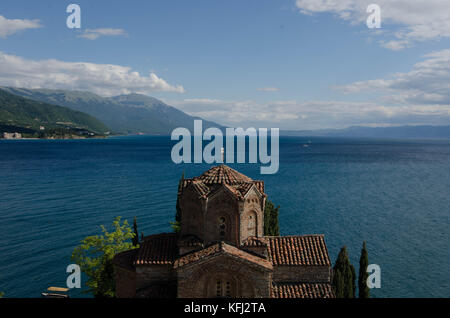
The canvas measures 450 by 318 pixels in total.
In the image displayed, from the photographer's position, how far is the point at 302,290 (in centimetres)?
2084

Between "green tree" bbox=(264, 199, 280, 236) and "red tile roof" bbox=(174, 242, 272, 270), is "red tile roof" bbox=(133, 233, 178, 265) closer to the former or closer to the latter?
"red tile roof" bbox=(174, 242, 272, 270)

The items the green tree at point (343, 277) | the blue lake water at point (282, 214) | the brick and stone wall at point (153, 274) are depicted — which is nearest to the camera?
the brick and stone wall at point (153, 274)

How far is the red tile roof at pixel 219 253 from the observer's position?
1928 centimetres

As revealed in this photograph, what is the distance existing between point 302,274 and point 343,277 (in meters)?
6.21

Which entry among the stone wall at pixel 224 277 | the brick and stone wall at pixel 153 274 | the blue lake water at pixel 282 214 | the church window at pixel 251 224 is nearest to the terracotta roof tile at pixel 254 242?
the church window at pixel 251 224

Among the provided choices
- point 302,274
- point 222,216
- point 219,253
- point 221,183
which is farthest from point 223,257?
point 302,274

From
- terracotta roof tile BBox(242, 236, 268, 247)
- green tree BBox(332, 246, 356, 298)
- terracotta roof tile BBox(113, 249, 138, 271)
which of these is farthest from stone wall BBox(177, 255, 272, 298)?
green tree BBox(332, 246, 356, 298)

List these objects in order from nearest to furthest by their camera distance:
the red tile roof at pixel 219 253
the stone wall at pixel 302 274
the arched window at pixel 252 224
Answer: the red tile roof at pixel 219 253
the stone wall at pixel 302 274
the arched window at pixel 252 224

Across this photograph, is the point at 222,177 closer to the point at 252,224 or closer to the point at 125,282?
the point at 252,224

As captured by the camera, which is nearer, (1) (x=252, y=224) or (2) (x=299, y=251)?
(2) (x=299, y=251)

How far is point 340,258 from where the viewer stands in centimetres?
2564

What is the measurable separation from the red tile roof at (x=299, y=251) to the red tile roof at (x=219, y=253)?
1.41 m

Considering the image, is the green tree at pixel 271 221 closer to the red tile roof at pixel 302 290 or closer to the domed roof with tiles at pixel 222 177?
the domed roof with tiles at pixel 222 177
